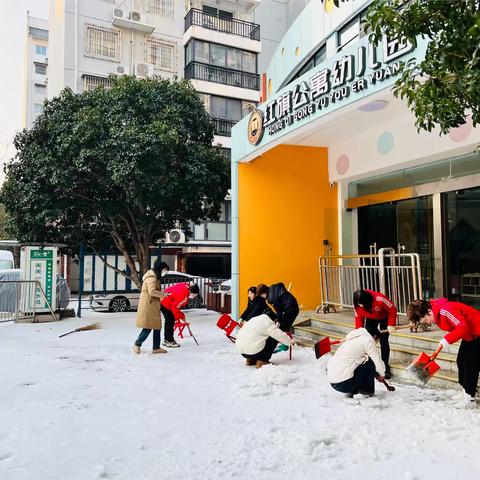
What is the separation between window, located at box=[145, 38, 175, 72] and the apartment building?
23993mm

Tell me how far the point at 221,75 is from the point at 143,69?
172 inches

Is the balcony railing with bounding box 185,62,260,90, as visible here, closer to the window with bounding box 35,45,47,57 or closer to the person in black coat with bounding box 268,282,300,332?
the person in black coat with bounding box 268,282,300,332

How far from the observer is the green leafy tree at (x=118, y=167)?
1159 cm

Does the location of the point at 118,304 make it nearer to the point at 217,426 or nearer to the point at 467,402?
the point at 217,426

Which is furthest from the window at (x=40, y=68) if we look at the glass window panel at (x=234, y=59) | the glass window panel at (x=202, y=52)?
the glass window panel at (x=234, y=59)

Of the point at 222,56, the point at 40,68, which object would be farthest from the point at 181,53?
the point at 40,68

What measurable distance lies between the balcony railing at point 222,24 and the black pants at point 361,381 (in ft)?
83.0

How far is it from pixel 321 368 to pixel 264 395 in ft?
4.84

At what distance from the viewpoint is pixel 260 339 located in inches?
253

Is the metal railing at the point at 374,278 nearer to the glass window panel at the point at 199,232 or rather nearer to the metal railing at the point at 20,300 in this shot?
the metal railing at the point at 20,300

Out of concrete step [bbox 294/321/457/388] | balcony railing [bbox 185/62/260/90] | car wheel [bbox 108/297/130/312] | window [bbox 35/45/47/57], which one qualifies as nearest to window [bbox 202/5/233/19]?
balcony railing [bbox 185/62/260/90]

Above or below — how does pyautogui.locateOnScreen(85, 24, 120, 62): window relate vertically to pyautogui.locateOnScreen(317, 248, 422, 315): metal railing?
above

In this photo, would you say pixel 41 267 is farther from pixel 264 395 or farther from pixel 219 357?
pixel 264 395

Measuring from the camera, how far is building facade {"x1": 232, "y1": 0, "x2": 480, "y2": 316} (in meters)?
7.71
